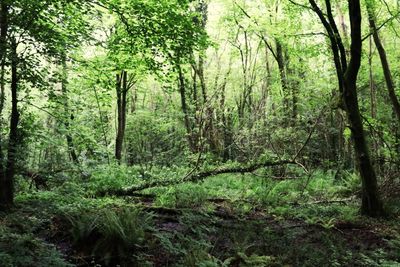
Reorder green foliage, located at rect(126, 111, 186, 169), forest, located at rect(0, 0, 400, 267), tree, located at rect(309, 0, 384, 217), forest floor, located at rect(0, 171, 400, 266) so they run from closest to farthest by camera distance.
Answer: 1. forest floor, located at rect(0, 171, 400, 266)
2. forest, located at rect(0, 0, 400, 267)
3. tree, located at rect(309, 0, 384, 217)
4. green foliage, located at rect(126, 111, 186, 169)

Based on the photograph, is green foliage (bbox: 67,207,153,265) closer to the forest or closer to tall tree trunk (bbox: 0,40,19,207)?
the forest

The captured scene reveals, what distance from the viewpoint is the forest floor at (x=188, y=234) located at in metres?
5.46

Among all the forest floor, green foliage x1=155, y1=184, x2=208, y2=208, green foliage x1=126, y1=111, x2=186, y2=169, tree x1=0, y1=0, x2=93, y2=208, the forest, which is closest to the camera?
the forest floor

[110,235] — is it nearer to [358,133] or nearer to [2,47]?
[2,47]

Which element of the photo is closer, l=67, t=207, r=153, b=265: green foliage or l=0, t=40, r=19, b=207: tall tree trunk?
l=67, t=207, r=153, b=265: green foliage

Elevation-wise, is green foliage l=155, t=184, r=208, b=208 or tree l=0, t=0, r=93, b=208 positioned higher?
tree l=0, t=0, r=93, b=208

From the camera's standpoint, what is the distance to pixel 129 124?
81.5 ft

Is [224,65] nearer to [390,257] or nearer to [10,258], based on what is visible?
[390,257]

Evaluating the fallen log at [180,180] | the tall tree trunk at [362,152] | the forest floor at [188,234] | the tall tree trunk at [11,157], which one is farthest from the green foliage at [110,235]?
the tall tree trunk at [362,152]

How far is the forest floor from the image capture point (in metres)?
5.46

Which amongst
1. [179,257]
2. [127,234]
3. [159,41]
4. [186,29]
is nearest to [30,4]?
[159,41]

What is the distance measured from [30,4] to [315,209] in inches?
325

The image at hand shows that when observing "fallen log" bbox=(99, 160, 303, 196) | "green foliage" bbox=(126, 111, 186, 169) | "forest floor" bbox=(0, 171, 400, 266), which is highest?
"green foliage" bbox=(126, 111, 186, 169)

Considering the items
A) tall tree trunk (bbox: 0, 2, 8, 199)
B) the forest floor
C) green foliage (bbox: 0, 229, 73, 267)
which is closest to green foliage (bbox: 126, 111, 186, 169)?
the forest floor
